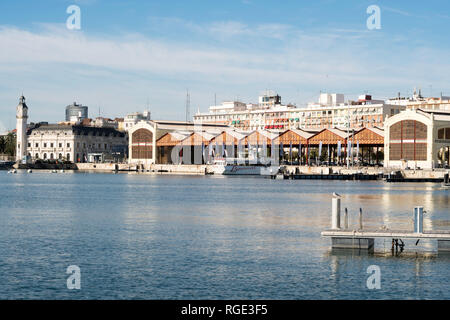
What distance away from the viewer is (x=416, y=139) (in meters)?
159

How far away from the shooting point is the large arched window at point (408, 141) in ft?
515

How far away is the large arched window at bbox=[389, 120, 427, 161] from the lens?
157000 mm

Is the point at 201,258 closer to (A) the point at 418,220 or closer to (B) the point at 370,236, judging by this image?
(B) the point at 370,236

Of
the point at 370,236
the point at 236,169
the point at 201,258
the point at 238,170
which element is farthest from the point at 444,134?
the point at 201,258

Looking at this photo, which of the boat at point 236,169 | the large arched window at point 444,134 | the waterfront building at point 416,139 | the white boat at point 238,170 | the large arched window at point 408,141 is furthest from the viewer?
the boat at point 236,169

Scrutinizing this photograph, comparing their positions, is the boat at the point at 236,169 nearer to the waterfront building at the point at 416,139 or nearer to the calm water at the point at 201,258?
the waterfront building at the point at 416,139

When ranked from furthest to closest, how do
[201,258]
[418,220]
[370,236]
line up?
1. [418,220]
2. [370,236]
3. [201,258]

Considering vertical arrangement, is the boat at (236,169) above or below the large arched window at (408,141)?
below

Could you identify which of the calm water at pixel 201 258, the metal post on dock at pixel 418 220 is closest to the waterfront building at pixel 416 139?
the calm water at pixel 201 258

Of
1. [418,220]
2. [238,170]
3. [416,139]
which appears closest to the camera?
[418,220]

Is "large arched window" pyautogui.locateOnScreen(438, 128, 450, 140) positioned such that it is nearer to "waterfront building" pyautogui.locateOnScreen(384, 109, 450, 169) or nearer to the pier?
"waterfront building" pyautogui.locateOnScreen(384, 109, 450, 169)

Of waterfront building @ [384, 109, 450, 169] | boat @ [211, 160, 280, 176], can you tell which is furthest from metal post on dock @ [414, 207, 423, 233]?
boat @ [211, 160, 280, 176]

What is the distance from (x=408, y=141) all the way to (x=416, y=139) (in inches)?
80.0
